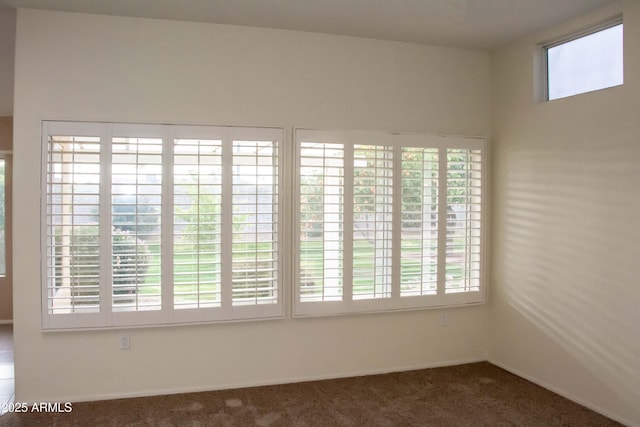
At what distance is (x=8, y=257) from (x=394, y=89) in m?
5.00

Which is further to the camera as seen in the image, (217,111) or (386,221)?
(386,221)

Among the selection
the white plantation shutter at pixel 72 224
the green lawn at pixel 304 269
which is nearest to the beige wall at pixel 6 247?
the white plantation shutter at pixel 72 224

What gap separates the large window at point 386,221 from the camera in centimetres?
356

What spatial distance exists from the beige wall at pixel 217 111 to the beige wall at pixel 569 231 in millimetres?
363

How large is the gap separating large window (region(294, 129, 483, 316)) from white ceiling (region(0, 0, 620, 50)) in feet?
2.65

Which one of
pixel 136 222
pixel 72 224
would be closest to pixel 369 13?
pixel 136 222

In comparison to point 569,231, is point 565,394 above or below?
below

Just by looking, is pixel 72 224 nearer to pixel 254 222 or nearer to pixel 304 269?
pixel 254 222

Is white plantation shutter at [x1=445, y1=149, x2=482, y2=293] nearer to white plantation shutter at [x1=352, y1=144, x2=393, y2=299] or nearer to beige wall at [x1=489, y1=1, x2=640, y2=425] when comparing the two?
beige wall at [x1=489, y1=1, x2=640, y2=425]

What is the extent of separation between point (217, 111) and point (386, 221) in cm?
156

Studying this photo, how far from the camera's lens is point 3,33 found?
→ 11.5ft

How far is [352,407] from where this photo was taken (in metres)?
3.16

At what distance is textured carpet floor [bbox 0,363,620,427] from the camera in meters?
2.94

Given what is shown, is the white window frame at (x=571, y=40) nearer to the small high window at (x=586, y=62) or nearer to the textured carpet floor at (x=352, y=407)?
the small high window at (x=586, y=62)
